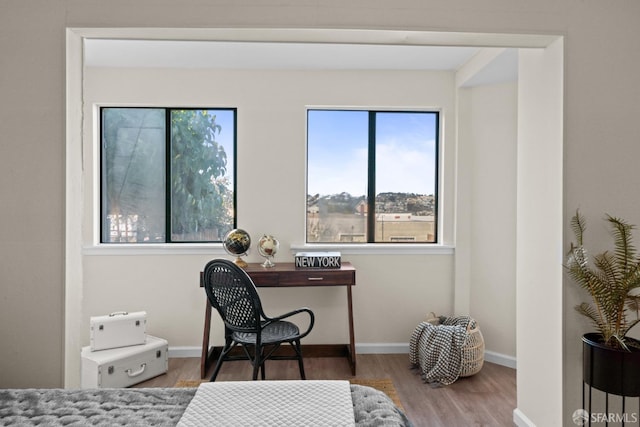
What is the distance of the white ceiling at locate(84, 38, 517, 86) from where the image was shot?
3.04 meters

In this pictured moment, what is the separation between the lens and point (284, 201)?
11.7 ft

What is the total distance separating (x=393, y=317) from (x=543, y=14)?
258cm

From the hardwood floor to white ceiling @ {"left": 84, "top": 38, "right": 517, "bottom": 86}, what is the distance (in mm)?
2352

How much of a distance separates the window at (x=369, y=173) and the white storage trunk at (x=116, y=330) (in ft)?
5.18

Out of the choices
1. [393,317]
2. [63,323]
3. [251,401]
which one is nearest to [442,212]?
[393,317]

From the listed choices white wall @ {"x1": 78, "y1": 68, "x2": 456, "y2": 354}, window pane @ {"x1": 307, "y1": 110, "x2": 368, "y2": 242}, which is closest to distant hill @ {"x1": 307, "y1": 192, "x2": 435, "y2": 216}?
window pane @ {"x1": 307, "y1": 110, "x2": 368, "y2": 242}

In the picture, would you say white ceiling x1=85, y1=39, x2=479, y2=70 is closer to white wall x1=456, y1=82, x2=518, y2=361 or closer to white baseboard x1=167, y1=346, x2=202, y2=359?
white wall x1=456, y1=82, x2=518, y2=361

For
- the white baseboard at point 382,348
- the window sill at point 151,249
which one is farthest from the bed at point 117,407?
the white baseboard at point 382,348

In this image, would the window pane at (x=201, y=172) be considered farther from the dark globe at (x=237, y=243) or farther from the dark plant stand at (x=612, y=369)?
the dark plant stand at (x=612, y=369)

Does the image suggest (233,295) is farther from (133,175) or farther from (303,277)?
(133,175)

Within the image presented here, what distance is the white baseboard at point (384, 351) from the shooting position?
3.34 meters

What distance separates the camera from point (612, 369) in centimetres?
170

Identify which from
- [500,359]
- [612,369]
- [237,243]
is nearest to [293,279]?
[237,243]

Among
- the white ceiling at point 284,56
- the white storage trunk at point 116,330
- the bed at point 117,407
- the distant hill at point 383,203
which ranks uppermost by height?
the white ceiling at point 284,56
